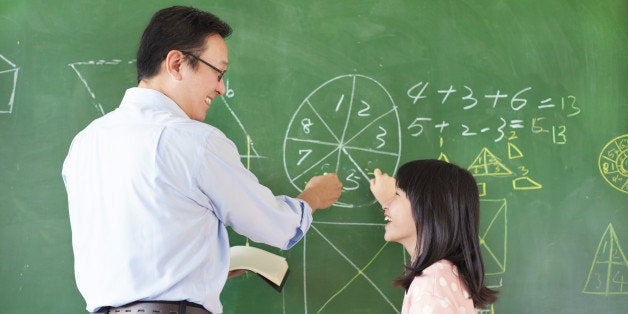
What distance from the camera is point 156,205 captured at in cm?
155

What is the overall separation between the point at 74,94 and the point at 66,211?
1.19 feet

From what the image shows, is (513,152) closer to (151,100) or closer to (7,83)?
(151,100)

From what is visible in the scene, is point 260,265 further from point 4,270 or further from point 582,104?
point 582,104

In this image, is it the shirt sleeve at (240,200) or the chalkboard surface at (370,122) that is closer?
the shirt sleeve at (240,200)

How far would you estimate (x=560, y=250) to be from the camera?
88.0 inches

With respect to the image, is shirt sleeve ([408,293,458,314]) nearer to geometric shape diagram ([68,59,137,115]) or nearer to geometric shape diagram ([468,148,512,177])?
geometric shape diagram ([468,148,512,177])

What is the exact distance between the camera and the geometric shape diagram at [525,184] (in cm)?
223

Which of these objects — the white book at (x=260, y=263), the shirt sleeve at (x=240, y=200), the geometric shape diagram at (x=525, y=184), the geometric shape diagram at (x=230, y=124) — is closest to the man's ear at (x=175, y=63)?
the shirt sleeve at (x=240, y=200)

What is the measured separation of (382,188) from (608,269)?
2.67 ft

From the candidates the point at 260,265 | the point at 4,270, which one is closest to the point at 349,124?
the point at 260,265

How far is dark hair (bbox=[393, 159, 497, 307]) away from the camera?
1.79 m

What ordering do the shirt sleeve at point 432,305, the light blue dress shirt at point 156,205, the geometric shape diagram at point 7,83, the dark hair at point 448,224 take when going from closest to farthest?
the light blue dress shirt at point 156,205
the shirt sleeve at point 432,305
the dark hair at point 448,224
the geometric shape diagram at point 7,83

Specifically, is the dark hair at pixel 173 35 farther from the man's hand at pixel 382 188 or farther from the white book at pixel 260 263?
the man's hand at pixel 382 188

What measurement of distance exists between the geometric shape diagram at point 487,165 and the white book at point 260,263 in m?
0.70
